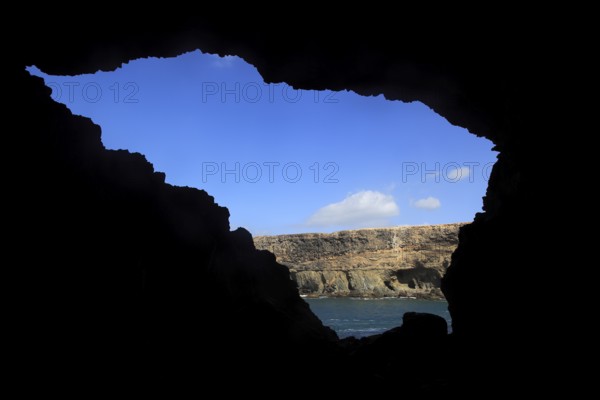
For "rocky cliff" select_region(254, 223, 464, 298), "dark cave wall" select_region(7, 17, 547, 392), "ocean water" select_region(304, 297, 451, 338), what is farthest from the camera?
"rocky cliff" select_region(254, 223, 464, 298)

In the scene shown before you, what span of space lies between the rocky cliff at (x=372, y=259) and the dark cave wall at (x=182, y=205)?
2895 inches

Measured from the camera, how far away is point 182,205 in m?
11.7

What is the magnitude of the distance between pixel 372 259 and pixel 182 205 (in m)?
77.9

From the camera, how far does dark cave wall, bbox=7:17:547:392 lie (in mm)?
6910

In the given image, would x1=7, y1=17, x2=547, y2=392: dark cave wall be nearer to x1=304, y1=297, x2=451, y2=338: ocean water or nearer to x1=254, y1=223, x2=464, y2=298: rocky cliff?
x1=304, y1=297, x2=451, y2=338: ocean water

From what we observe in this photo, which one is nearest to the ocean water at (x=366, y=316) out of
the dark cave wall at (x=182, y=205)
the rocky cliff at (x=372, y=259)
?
the rocky cliff at (x=372, y=259)

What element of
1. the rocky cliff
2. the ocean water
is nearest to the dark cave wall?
the ocean water

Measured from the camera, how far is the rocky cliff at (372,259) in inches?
3140

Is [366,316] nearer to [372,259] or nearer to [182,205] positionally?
[372,259]

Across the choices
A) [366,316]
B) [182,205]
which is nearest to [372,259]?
[366,316]

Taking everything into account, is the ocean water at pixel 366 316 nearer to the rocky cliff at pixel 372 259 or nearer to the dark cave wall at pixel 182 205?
the rocky cliff at pixel 372 259

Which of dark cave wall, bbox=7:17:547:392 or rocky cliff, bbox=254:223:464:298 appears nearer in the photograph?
dark cave wall, bbox=7:17:547:392

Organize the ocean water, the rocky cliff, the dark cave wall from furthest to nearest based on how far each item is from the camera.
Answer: the rocky cliff < the ocean water < the dark cave wall

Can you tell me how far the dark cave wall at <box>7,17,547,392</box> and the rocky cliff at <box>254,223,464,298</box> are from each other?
2895 inches
